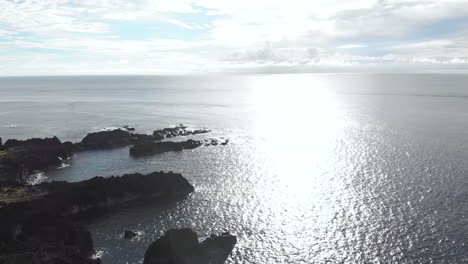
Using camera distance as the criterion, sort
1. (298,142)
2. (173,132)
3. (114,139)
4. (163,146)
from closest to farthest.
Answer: (163,146), (114,139), (298,142), (173,132)

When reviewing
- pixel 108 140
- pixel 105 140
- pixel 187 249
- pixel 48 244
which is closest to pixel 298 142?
pixel 108 140

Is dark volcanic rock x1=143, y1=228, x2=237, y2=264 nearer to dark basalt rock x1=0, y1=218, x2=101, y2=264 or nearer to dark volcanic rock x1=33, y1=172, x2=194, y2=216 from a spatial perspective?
dark basalt rock x1=0, y1=218, x2=101, y2=264

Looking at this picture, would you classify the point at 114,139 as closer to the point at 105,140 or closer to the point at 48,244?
the point at 105,140

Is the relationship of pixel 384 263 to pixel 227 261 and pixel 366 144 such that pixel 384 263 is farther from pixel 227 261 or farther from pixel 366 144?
pixel 366 144

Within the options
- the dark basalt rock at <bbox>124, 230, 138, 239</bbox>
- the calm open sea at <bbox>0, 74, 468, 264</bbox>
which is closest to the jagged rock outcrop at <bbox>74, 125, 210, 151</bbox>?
the calm open sea at <bbox>0, 74, 468, 264</bbox>

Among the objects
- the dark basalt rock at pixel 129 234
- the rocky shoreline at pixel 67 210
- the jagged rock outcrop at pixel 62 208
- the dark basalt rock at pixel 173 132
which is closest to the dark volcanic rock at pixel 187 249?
the rocky shoreline at pixel 67 210

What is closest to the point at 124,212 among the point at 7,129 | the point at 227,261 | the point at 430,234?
the point at 227,261
